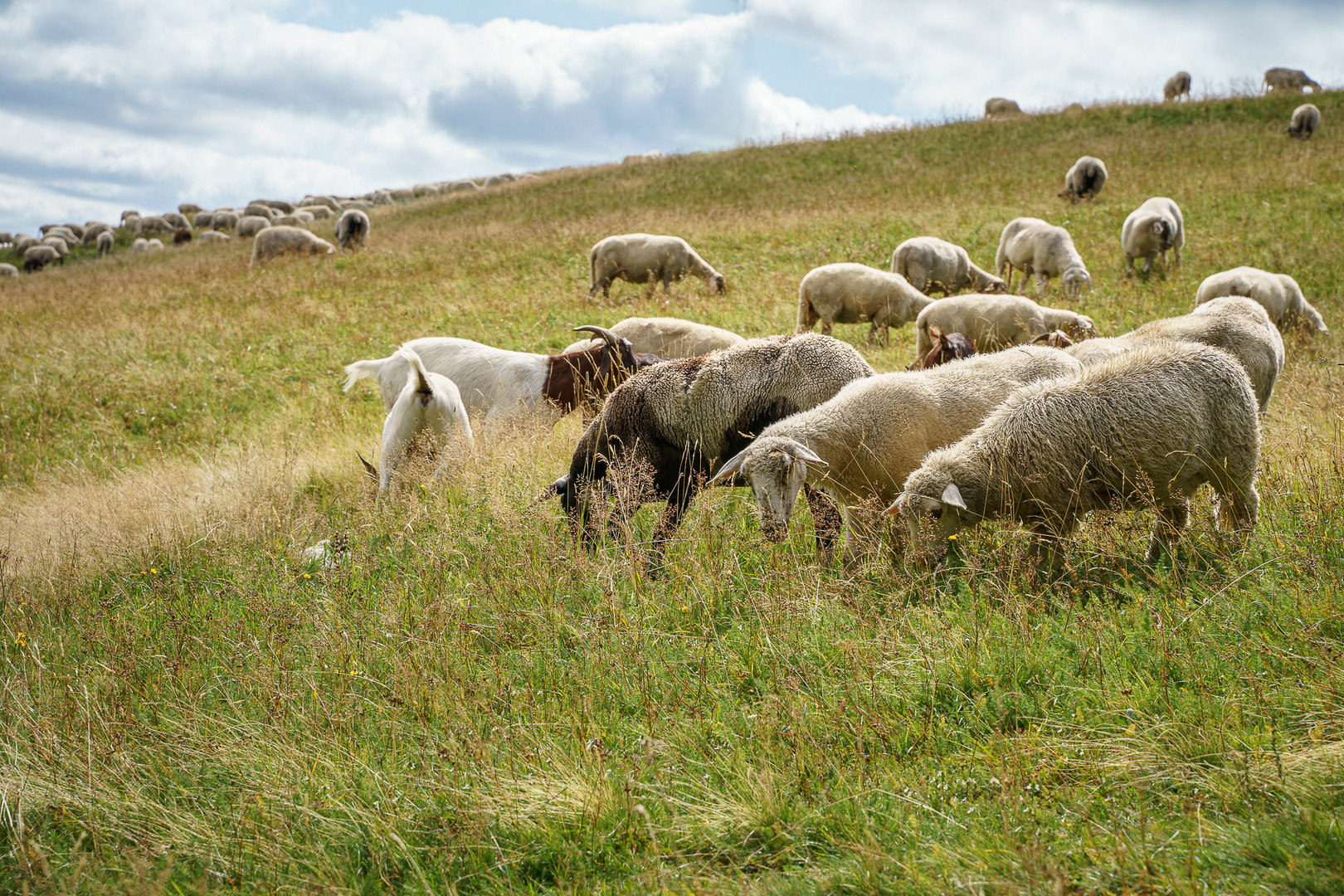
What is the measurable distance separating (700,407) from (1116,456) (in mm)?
2648

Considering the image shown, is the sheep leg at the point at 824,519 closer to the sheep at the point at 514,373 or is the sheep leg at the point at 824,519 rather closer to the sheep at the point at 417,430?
the sheep at the point at 514,373

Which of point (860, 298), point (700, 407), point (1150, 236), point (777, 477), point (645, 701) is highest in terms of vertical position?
point (1150, 236)

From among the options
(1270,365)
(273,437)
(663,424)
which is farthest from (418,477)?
(1270,365)

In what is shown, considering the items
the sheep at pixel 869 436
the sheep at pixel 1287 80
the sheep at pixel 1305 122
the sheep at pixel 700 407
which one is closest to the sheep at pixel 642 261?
the sheep at pixel 700 407

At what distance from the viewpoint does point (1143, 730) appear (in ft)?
9.20

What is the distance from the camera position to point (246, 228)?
39781 mm

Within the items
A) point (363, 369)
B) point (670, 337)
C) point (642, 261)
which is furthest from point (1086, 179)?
point (363, 369)

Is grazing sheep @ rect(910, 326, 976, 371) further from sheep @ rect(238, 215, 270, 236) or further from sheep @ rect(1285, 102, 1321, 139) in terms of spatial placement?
sheep @ rect(238, 215, 270, 236)

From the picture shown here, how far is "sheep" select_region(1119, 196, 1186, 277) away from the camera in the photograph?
14.8 m

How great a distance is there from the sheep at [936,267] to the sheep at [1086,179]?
977 cm

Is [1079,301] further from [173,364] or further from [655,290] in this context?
[173,364]

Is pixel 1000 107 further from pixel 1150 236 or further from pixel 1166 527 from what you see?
pixel 1166 527

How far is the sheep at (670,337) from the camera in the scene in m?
9.41

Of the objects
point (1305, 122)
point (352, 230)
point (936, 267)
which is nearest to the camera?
point (936, 267)
